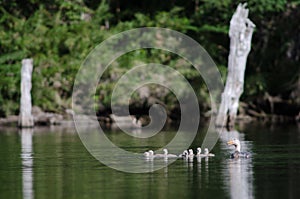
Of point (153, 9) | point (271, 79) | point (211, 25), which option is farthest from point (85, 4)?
point (271, 79)

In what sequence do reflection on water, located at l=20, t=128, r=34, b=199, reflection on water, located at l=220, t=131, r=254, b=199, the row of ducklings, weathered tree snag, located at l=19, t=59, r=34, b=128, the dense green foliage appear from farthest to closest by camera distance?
the dense green foliage → weathered tree snag, located at l=19, t=59, r=34, b=128 → the row of ducklings → reflection on water, located at l=20, t=128, r=34, b=199 → reflection on water, located at l=220, t=131, r=254, b=199

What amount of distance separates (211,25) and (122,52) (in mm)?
6200

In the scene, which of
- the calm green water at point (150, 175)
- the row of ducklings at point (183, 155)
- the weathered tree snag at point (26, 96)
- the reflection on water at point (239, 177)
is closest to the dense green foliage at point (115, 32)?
the weathered tree snag at point (26, 96)

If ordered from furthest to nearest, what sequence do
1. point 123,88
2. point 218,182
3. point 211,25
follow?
point 211,25 → point 123,88 → point 218,182

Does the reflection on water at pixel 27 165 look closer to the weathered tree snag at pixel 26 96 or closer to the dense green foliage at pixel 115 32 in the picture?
the weathered tree snag at pixel 26 96

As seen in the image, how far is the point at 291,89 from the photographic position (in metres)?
53.5

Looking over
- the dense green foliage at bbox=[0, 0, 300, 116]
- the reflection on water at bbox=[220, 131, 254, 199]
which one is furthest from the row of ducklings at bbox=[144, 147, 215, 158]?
the dense green foliage at bbox=[0, 0, 300, 116]

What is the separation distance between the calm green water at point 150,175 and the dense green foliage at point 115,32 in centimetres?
1909

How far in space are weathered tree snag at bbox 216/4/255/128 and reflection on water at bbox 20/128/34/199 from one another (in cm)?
1012

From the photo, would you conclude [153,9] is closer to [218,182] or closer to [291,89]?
[291,89]

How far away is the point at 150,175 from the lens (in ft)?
77.7

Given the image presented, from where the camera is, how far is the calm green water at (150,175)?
2042 centimetres

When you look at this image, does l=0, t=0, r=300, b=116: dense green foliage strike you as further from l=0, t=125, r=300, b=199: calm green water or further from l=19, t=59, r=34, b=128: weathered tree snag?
l=0, t=125, r=300, b=199: calm green water

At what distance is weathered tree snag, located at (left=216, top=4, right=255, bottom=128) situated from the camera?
4569 centimetres
